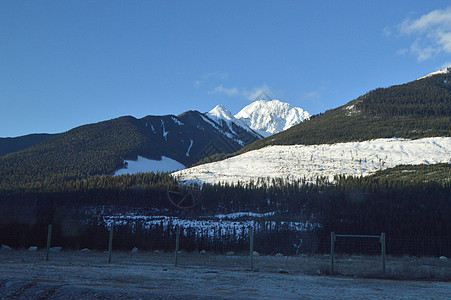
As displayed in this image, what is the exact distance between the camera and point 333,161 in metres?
175

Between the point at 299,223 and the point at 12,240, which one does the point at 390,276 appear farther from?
the point at 299,223

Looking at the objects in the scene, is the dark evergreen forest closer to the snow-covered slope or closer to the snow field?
the snow field

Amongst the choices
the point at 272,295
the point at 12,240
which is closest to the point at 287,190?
the point at 12,240

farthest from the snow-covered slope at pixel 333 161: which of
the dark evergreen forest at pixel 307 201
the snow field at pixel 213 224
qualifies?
the snow field at pixel 213 224

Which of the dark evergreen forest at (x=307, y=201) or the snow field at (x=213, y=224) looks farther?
the snow field at (x=213, y=224)

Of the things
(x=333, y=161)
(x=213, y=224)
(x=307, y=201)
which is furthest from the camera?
(x=333, y=161)

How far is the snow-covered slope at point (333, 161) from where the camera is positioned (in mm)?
157375

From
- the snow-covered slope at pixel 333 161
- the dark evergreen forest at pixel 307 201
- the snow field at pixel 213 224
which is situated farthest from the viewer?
the snow-covered slope at pixel 333 161

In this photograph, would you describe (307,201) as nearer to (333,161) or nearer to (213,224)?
(213,224)

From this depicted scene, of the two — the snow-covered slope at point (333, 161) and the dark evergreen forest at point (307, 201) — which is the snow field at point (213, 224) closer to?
the dark evergreen forest at point (307, 201)

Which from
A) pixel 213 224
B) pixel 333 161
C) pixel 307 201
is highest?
pixel 333 161

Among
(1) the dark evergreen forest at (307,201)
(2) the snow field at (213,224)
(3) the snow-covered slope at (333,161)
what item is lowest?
(2) the snow field at (213,224)

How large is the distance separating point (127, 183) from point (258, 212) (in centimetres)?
5944

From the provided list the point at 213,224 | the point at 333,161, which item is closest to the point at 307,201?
the point at 213,224
